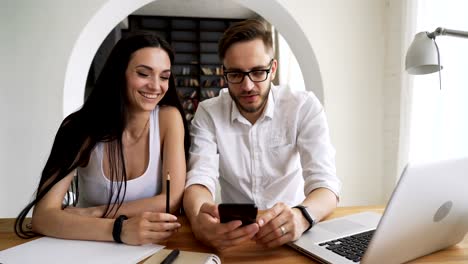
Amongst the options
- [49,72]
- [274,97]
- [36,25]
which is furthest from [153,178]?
[36,25]

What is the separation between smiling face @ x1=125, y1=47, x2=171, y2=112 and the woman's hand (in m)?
0.57

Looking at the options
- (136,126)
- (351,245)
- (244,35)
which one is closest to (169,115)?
(136,126)

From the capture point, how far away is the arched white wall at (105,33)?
2.41 m

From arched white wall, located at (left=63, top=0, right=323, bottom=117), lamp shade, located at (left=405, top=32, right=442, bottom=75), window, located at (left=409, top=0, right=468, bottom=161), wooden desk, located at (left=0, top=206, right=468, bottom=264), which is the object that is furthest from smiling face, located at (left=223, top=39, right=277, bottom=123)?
arched white wall, located at (left=63, top=0, right=323, bottom=117)

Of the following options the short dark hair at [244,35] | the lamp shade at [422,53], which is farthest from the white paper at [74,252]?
the lamp shade at [422,53]

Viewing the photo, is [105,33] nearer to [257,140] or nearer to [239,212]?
[257,140]

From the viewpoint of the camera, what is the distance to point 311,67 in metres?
2.62

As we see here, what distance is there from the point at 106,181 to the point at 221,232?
0.66 metres

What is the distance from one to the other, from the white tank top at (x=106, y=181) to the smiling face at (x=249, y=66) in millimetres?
416

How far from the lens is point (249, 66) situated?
1362mm

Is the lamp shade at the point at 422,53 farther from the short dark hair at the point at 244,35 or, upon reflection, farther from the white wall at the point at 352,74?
the white wall at the point at 352,74

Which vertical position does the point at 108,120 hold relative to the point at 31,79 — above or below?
below

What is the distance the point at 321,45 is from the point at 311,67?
0.18 meters

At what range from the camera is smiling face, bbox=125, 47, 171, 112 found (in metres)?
1.33
